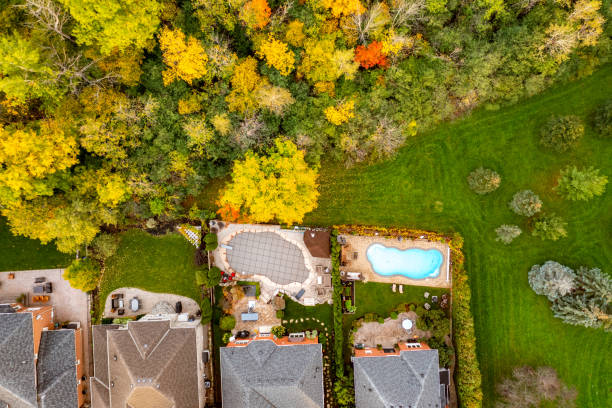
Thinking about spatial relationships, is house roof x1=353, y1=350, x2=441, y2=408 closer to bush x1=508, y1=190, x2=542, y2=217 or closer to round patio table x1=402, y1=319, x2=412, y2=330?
round patio table x1=402, y1=319, x2=412, y2=330

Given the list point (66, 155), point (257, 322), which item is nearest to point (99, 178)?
point (66, 155)

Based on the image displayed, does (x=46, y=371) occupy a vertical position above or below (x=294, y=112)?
below

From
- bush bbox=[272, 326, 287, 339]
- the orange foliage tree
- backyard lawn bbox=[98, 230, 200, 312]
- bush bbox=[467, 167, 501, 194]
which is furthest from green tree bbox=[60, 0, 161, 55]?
bush bbox=[467, 167, 501, 194]

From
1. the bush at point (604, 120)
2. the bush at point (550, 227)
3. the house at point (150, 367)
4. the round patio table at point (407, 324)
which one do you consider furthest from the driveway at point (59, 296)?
the bush at point (604, 120)

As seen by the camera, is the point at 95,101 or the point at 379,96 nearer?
the point at 95,101

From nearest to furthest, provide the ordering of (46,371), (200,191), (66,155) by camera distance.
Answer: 1. (66,155)
2. (46,371)
3. (200,191)

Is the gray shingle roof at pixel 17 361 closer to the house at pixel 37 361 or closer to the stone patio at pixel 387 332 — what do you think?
the house at pixel 37 361

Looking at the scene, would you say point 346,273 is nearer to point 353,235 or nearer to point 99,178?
point 353,235
